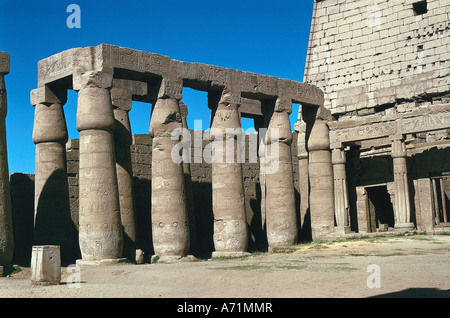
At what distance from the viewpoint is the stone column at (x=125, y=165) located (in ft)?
70.8

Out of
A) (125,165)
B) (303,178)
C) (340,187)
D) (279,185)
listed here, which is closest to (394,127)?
(340,187)

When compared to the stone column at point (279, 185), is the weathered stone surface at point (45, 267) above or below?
below

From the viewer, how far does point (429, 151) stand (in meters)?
26.9

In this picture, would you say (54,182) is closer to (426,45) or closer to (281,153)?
(281,153)

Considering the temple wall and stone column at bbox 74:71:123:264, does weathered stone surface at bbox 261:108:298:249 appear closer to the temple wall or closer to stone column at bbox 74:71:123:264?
stone column at bbox 74:71:123:264

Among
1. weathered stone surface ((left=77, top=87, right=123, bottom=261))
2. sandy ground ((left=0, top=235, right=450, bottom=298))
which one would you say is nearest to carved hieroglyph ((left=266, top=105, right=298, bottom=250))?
sandy ground ((left=0, top=235, right=450, bottom=298))

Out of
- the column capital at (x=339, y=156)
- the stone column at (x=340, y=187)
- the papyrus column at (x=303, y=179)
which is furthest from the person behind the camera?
the papyrus column at (x=303, y=179)

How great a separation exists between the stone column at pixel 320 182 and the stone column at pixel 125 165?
755cm

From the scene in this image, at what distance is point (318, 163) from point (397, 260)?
378 inches

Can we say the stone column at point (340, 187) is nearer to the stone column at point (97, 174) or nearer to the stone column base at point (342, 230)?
the stone column base at point (342, 230)

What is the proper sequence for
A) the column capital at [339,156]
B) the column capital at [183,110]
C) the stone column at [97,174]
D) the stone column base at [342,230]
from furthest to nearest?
the column capital at [339,156]
the stone column base at [342,230]
the column capital at [183,110]
the stone column at [97,174]

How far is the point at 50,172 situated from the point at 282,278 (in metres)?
10.0

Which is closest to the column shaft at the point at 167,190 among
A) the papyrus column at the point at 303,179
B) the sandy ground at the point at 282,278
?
the sandy ground at the point at 282,278

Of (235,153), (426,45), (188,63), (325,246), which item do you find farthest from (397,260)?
(426,45)
